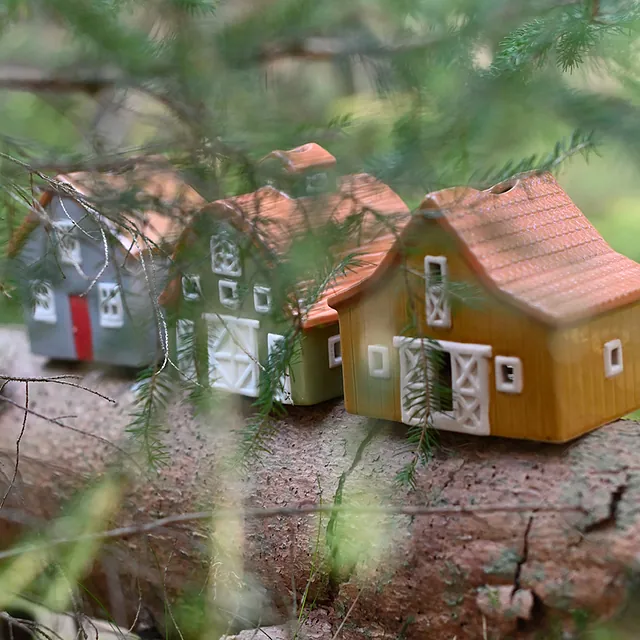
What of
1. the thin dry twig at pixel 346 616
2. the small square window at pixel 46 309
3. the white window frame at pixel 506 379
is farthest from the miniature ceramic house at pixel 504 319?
the small square window at pixel 46 309

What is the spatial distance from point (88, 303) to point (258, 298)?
0.54 metres

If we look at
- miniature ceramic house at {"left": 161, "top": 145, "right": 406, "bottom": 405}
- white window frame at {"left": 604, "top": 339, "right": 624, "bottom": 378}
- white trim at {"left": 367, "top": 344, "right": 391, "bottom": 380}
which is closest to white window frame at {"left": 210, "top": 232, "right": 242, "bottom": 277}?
miniature ceramic house at {"left": 161, "top": 145, "right": 406, "bottom": 405}

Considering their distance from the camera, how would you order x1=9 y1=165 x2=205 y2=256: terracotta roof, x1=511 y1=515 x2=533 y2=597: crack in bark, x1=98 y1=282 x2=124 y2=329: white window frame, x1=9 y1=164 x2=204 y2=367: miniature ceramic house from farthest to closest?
x1=98 y1=282 x2=124 y2=329: white window frame → x1=9 y1=164 x2=204 y2=367: miniature ceramic house → x1=511 y1=515 x2=533 y2=597: crack in bark → x1=9 y1=165 x2=205 y2=256: terracotta roof

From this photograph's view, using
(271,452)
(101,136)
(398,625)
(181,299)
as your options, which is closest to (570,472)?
(398,625)

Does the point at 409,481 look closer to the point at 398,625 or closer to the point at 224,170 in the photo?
the point at 398,625

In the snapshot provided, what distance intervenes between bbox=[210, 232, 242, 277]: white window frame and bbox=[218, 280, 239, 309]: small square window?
0.10 ft

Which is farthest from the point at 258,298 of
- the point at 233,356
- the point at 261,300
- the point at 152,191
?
the point at 152,191

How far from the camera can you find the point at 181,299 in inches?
49.6

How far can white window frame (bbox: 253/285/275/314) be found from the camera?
1.28m

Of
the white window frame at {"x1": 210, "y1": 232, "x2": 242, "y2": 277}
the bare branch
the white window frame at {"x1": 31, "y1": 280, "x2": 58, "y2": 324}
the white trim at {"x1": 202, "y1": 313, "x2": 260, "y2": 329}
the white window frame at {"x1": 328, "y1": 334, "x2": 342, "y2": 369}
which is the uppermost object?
the bare branch

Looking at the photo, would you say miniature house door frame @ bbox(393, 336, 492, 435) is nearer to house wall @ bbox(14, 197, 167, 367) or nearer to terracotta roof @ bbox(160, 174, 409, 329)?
terracotta roof @ bbox(160, 174, 409, 329)

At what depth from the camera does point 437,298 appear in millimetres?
1166

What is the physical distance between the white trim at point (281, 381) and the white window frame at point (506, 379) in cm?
31

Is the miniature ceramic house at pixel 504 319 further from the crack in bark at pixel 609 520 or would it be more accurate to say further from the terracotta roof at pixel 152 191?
the terracotta roof at pixel 152 191
